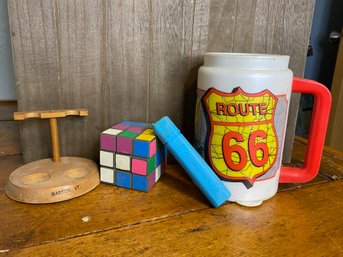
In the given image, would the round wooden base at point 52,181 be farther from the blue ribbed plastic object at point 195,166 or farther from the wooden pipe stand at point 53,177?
the blue ribbed plastic object at point 195,166

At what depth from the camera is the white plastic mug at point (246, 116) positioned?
442 millimetres

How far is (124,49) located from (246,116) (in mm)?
265

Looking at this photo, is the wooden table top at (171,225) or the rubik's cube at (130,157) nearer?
the wooden table top at (171,225)

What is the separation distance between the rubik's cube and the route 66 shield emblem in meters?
0.10

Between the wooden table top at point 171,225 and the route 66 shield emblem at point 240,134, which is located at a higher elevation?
the route 66 shield emblem at point 240,134

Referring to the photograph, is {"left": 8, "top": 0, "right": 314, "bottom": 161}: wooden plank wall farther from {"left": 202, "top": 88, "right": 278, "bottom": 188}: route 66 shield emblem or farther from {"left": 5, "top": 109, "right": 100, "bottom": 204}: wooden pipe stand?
{"left": 202, "top": 88, "right": 278, "bottom": 188}: route 66 shield emblem

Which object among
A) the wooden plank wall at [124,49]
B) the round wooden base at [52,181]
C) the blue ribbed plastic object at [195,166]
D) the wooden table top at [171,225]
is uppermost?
the wooden plank wall at [124,49]

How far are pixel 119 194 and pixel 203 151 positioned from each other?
16 cm

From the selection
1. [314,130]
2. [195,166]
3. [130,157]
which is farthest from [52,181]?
[314,130]

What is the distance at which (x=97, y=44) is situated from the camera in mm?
547

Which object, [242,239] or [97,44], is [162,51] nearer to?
[97,44]

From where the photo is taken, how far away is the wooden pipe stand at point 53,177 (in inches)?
17.9

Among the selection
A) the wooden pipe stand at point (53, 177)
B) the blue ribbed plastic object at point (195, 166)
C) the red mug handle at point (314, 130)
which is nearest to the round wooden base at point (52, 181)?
the wooden pipe stand at point (53, 177)

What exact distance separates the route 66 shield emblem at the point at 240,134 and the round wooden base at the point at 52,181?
0.69ft
